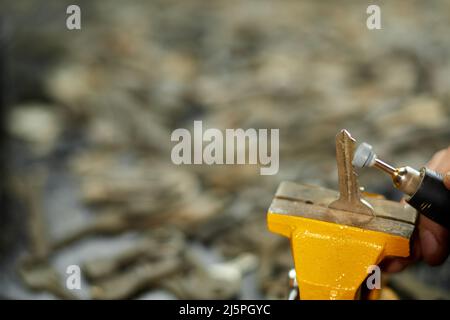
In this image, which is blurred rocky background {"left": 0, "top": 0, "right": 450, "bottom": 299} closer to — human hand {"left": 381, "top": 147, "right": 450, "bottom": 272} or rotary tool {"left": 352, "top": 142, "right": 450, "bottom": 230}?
human hand {"left": 381, "top": 147, "right": 450, "bottom": 272}

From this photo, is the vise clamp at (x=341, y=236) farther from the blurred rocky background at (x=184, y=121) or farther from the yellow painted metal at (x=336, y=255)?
the blurred rocky background at (x=184, y=121)

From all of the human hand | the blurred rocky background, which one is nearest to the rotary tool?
the human hand

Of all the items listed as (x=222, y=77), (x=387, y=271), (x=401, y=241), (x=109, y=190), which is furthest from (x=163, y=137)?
(x=401, y=241)

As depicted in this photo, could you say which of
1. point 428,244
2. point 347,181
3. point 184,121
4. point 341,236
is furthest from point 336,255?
point 184,121

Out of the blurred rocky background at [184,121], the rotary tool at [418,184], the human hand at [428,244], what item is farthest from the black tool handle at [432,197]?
the blurred rocky background at [184,121]

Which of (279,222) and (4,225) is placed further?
(4,225)

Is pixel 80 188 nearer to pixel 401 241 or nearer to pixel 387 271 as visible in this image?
pixel 387 271

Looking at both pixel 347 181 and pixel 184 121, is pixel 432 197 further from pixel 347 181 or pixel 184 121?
pixel 184 121
